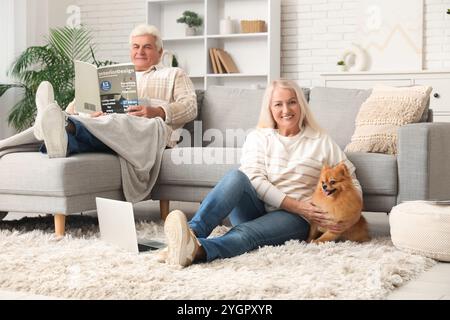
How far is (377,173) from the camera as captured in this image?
3424 millimetres

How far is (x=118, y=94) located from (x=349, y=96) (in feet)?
4.17

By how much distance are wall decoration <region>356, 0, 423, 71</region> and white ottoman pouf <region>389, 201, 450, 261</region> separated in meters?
2.97

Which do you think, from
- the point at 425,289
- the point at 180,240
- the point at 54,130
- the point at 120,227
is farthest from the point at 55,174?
the point at 425,289

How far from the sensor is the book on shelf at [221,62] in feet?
20.9

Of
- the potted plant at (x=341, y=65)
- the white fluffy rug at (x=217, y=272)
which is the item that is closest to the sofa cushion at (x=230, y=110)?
the white fluffy rug at (x=217, y=272)

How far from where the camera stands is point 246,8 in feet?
21.1

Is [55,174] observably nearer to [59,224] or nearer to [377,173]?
[59,224]

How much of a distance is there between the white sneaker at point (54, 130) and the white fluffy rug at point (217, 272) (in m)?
0.47

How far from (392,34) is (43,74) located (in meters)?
2.86

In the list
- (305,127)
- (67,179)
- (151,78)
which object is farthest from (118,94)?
(305,127)

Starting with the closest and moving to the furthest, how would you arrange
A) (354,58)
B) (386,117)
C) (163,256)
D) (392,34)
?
(163,256) < (386,117) < (392,34) < (354,58)

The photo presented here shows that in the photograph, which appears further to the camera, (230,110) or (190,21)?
(190,21)

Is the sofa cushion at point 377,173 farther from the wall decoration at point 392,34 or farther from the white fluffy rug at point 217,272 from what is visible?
the wall decoration at point 392,34

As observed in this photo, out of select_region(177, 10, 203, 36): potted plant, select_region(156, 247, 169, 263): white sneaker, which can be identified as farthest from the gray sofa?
select_region(177, 10, 203, 36): potted plant
